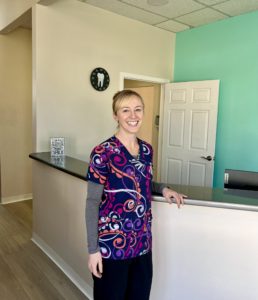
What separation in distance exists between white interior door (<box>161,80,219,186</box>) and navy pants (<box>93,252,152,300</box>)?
260 centimetres

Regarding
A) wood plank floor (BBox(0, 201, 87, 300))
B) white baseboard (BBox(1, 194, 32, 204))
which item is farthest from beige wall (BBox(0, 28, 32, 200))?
wood plank floor (BBox(0, 201, 87, 300))

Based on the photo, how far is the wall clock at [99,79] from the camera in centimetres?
338

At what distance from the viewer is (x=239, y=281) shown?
157cm

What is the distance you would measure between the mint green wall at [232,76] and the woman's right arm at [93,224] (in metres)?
2.75

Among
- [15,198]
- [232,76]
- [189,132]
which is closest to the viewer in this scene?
[232,76]

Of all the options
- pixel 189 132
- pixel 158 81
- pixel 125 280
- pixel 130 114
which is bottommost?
pixel 125 280

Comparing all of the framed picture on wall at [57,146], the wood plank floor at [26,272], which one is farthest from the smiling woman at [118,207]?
the framed picture on wall at [57,146]

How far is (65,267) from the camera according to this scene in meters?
2.55

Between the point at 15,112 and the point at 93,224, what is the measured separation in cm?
353

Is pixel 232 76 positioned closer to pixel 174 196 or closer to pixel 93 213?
pixel 174 196

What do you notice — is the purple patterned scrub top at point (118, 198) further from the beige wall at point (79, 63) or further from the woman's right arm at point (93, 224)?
the beige wall at point (79, 63)

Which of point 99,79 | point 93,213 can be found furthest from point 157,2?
point 93,213

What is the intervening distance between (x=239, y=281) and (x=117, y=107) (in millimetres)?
1194

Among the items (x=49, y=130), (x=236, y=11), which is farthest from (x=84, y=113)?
Answer: (x=236, y=11)
